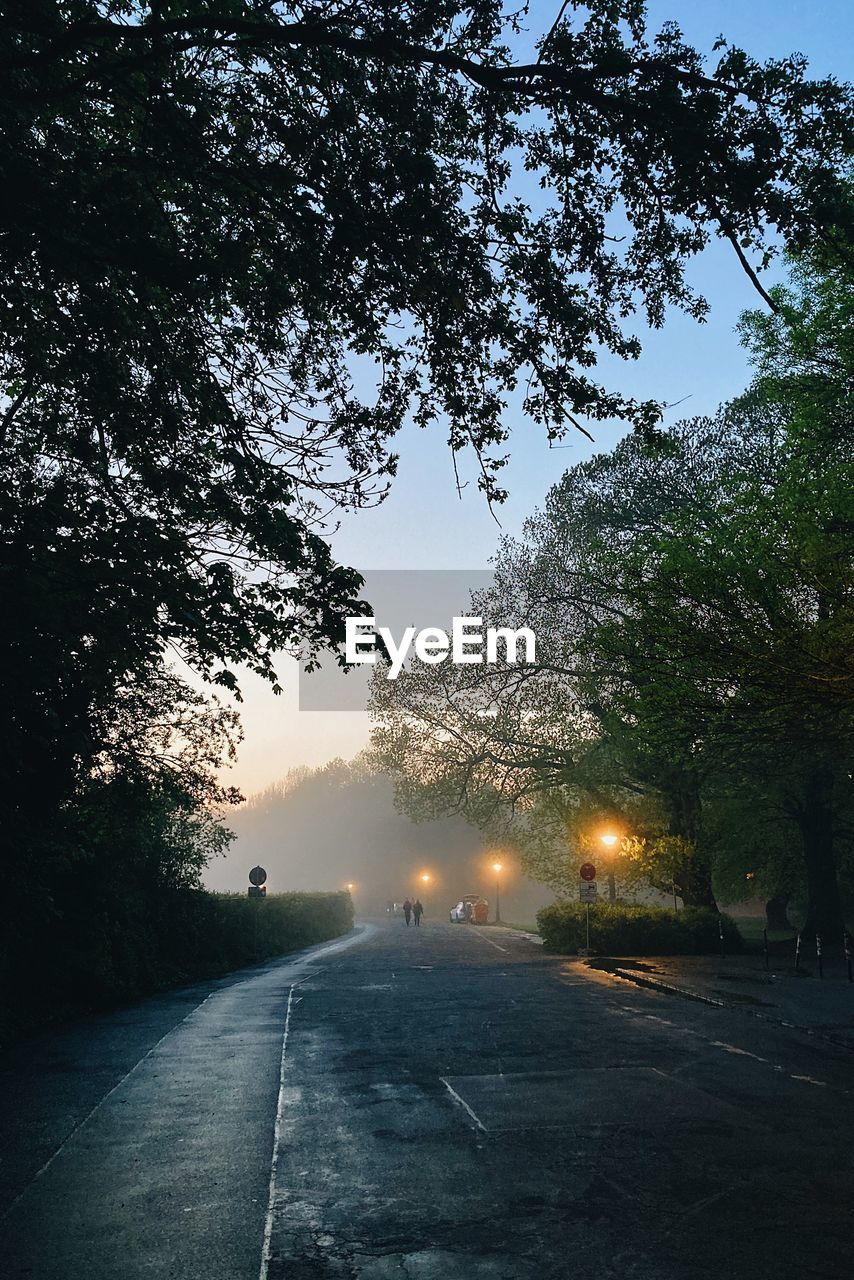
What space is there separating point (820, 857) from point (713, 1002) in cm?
1740

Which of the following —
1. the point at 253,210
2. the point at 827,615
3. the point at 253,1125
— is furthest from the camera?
the point at 827,615

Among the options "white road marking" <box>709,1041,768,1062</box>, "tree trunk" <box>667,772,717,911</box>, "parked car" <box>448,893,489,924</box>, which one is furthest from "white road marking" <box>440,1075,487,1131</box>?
"parked car" <box>448,893,489,924</box>

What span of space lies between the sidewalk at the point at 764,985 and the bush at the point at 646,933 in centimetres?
138

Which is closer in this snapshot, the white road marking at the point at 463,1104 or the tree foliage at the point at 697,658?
the white road marking at the point at 463,1104

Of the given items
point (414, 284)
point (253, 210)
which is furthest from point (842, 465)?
point (253, 210)

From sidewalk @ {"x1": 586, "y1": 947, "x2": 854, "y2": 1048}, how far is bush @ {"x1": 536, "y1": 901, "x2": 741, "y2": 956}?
1.38 meters

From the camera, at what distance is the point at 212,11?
18.2 ft

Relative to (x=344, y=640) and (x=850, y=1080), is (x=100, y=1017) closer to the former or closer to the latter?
(x=344, y=640)

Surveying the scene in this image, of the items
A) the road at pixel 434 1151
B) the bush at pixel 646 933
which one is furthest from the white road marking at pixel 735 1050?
the bush at pixel 646 933

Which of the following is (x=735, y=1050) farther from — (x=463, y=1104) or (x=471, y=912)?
(x=471, y=912)

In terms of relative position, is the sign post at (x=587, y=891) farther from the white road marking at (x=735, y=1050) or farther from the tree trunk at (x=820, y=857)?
the white road marking at (x=735, y=1050)

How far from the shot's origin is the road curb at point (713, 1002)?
39.3 ft

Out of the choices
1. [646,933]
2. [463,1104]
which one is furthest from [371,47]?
[646,933]

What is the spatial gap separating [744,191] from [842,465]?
30.2 feet
